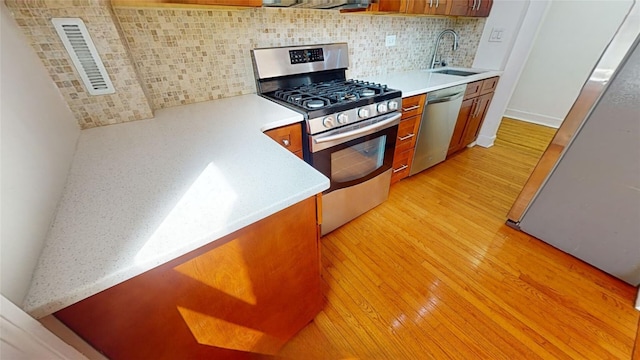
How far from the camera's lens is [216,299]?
0.68 metres

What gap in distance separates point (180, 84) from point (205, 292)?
1.15 meters

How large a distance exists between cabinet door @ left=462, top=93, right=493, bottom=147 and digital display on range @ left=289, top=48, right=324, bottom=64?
1.70 metres

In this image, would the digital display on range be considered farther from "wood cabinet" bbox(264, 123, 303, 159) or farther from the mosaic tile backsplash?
"wood cabinet" bbox(264, 123, 303, 159)

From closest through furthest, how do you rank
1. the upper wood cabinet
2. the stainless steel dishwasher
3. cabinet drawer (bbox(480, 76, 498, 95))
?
1. the upper wood cabinet
2. the stainless steel dishwasher
3. cabinet drawer (bbox(480, 76, 498, 95))

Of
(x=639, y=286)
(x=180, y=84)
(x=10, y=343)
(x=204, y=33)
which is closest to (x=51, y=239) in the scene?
(x=10, y=343)

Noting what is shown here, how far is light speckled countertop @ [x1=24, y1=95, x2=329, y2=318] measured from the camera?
460mm

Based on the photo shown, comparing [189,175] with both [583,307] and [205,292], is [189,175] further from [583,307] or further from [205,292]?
[583,307]

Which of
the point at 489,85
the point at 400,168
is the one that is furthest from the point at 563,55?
the point at 400,168

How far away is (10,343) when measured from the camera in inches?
14.1

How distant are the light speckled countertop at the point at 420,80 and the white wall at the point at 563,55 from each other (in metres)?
1.71

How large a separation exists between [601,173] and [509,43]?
5.59ft

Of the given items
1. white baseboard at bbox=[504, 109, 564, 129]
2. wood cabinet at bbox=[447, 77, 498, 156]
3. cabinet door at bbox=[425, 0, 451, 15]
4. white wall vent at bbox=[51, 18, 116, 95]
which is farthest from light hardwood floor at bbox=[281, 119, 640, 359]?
white baseboard at bbox=[504, 109, 564, 129]

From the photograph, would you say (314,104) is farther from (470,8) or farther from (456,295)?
(470,8)

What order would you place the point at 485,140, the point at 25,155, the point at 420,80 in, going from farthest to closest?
the point at 485,140
the point at 420,80
the point at 25,155
